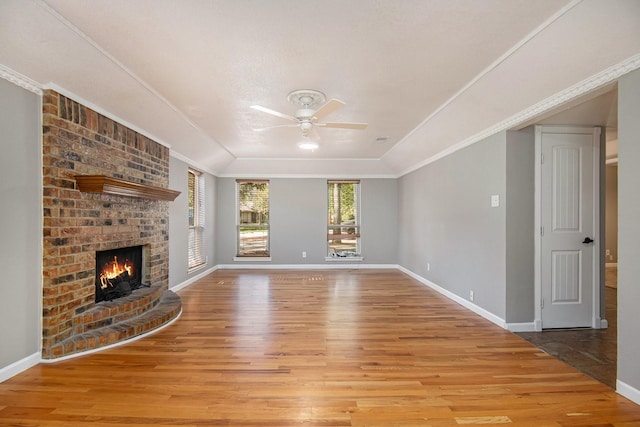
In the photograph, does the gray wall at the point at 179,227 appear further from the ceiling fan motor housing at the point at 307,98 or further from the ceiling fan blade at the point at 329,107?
the ceiling fan blade at the point at 329,107

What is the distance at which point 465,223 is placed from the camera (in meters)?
4.37

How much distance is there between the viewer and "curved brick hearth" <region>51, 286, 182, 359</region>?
2.79 metres

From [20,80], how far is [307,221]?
5.70m

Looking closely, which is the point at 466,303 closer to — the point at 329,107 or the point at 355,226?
the point at 329,107

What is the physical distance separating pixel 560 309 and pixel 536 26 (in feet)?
9.99

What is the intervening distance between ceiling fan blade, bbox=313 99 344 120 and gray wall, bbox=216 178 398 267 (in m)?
4.40

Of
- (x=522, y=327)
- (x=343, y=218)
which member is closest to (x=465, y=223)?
(x=522, y=327)

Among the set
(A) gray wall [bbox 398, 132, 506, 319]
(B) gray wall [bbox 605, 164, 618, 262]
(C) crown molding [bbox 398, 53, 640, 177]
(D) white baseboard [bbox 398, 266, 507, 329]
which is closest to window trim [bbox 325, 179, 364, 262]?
(A) gray wall [bbox 398, 132, 506, 319]

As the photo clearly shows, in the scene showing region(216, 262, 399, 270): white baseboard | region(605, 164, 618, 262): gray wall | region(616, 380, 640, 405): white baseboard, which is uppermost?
region(605, 164, 618, 262): gray wall

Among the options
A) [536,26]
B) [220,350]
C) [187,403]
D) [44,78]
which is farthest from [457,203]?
[44,78]

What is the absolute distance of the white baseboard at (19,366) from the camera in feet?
7.62

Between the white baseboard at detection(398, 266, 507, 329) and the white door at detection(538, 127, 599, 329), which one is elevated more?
the white door at detection(538, 127, 599, 329)

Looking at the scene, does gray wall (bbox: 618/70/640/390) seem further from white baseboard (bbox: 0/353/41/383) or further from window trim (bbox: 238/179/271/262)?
window trim (bbox: 238/179/271/262)

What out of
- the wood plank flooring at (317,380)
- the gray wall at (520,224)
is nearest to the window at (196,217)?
the wood plank flooring at (317,380)
